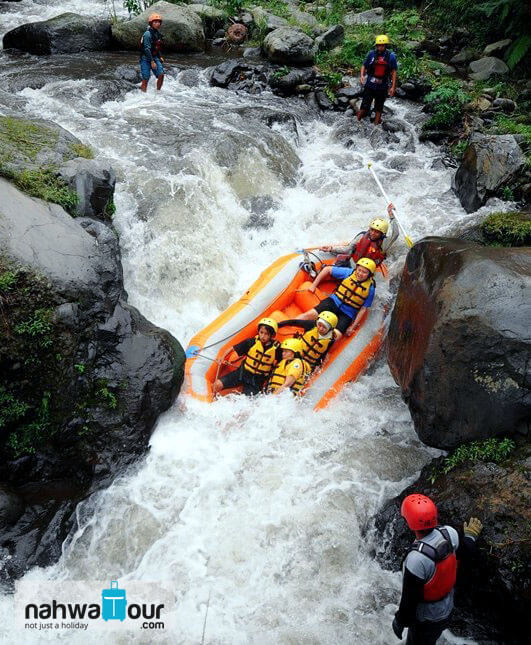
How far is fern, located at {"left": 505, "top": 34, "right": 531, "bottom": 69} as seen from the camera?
36.1 ft

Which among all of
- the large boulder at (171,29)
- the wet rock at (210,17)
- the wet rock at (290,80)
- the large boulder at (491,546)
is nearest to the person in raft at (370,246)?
the large boulder at (491,546)

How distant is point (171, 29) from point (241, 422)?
35.1 feet

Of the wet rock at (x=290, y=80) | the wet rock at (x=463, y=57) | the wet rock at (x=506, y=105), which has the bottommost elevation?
the wet rock at (x=290, y=80)

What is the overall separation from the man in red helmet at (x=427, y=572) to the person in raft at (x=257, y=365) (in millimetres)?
2858

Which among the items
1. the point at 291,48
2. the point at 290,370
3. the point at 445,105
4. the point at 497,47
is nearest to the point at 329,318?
the point at 290,370

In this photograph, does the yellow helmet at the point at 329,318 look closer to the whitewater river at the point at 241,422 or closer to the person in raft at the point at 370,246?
the whitewater river at the point at 241,422

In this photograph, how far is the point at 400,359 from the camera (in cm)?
583

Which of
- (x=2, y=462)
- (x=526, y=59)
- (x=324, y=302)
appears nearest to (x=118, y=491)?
(x=2, y=462)

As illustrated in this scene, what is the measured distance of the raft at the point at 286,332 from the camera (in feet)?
20.4

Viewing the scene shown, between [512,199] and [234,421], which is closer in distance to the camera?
[234,421]

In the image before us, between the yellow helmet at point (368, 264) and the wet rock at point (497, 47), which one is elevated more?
the wet rock at point (497, 47)

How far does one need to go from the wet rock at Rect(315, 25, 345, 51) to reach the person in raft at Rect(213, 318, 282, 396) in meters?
9.50

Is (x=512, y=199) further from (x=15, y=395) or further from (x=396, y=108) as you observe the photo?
(x=15, y=395)

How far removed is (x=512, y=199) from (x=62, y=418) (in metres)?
7.12
